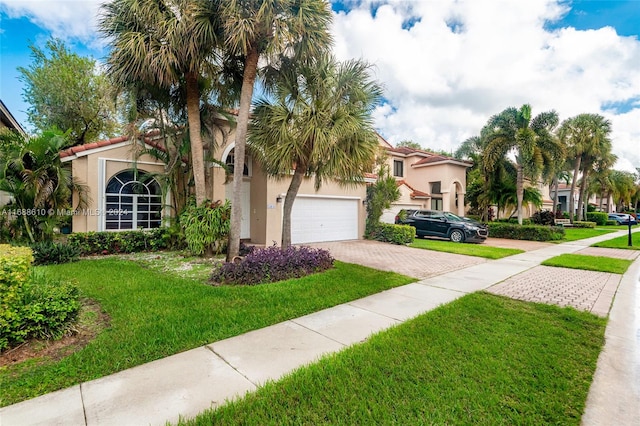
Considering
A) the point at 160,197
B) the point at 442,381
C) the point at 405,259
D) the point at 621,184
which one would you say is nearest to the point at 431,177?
the point at 405,259

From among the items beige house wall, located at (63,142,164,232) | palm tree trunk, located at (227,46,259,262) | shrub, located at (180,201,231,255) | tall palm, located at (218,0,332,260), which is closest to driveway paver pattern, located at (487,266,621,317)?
palm tree trunk, located at (227,46,259,262)

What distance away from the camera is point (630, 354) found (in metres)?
3.71

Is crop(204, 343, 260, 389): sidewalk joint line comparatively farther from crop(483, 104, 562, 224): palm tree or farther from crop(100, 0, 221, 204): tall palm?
crop(483, 104, 562, 224): palm tree

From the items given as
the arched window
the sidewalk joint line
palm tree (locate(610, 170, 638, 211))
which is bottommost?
the sidewalk joint line

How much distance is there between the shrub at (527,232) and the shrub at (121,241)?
19291 millimetres

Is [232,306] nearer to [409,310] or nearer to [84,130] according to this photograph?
[409,310]

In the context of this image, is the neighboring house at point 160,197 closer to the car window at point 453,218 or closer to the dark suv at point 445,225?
the dark suv at point 445,225

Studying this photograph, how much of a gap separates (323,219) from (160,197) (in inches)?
287

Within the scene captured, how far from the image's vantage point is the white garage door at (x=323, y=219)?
44.8 ft

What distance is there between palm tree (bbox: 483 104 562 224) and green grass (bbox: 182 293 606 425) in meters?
15.9

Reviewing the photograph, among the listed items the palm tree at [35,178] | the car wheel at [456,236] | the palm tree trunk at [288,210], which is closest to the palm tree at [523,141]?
the car wheel at [456,236]

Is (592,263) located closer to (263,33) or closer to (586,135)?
(263,33)

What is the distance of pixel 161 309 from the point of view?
4820mm

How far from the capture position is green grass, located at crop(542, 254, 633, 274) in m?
9.01
